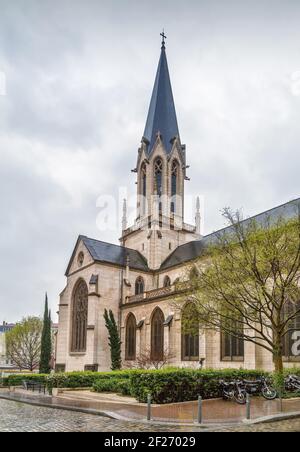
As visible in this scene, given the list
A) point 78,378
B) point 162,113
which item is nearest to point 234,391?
point 78,378

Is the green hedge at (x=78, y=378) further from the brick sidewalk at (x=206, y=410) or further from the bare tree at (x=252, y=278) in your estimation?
the bare tree at (x=252, y=278)

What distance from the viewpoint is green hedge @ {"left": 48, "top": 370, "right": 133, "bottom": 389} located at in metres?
28.3

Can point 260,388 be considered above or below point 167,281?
below

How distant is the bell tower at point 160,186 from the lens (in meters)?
47.7

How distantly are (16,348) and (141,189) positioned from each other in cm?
3179

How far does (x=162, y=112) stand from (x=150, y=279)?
71.1 ft

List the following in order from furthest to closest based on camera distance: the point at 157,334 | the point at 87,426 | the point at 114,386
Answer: the point at 157,334 → the point at 114,386 → the point at 87,426

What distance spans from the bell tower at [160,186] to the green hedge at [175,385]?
26.0 m

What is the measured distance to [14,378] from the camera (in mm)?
36438

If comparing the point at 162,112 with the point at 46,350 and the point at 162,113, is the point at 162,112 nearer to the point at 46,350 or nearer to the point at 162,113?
A: the point at 162,113

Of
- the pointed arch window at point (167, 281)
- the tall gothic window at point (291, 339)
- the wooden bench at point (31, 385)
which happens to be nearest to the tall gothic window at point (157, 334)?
the pointed arch window at point (167, 281)

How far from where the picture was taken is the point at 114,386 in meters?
25.0

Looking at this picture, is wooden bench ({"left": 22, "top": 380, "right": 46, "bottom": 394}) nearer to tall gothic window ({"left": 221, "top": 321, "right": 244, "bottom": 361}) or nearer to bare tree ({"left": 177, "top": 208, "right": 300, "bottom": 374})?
tall gothic window ({"left": 221, "top": 321, "right": 244, "bottom": 361})

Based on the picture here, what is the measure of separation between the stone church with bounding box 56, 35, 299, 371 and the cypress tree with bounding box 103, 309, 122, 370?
1093mm
